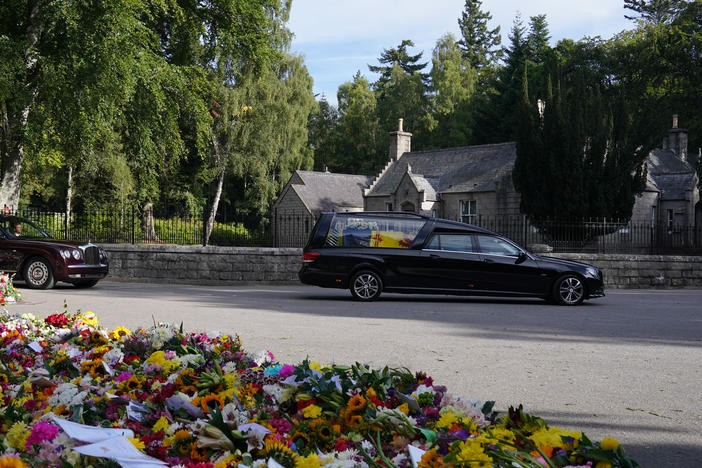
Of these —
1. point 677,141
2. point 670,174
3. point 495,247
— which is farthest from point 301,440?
point 677,141

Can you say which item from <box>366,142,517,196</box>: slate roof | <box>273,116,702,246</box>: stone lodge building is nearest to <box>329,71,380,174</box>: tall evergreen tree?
<box>273,116,702,246</box>: stone lodge building

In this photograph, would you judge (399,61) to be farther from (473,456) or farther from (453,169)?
(473,456)

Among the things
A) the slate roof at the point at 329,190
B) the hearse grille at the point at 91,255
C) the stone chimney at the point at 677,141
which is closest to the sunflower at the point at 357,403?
the hearse grille at the point at 91,255

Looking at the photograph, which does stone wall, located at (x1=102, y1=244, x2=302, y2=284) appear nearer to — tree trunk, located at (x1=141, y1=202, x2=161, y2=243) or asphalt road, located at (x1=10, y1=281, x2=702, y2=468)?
tree trunk, located at (x1=141, y1=202, x2=161, y2=243)

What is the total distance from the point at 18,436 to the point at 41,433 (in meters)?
0.13

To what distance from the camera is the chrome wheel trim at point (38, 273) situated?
15719 millimetres

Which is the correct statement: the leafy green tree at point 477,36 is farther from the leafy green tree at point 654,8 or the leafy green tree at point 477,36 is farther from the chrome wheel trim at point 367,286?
the chrome wheel trim at point 367,286

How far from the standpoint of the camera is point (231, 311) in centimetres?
1130

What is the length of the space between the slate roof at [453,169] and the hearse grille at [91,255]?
29.2 metres

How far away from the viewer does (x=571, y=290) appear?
45.6 feet

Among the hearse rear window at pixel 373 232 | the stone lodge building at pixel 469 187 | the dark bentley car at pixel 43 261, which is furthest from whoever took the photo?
the stone lodge building at pixel 469 187

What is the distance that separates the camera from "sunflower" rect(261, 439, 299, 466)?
2.27 metres

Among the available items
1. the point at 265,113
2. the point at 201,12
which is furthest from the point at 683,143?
the point at 201,12

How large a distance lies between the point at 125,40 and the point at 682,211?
3827 cm
